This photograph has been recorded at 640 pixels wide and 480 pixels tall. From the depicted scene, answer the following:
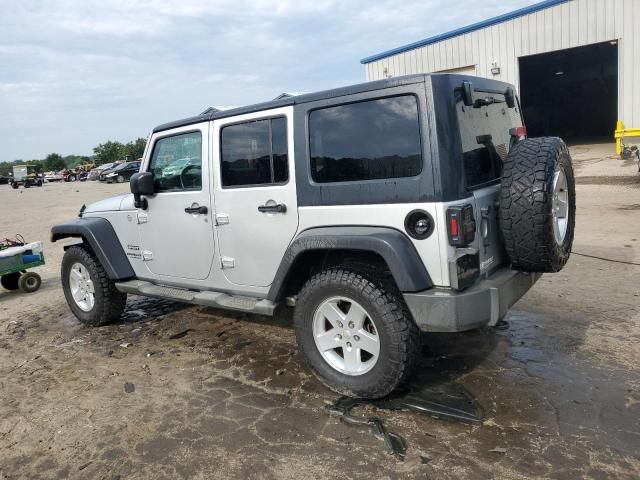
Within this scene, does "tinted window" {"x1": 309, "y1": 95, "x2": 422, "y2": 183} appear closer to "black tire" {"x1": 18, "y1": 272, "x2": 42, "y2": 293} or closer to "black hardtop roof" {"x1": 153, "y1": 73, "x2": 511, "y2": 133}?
"black hardtop roof" {"x1": 153, "y1": 73, "x2": 511, "y2": 133}

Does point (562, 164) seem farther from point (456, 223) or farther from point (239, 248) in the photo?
point (239, 248)

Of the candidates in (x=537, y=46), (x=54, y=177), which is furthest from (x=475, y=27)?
(x=54, y=177)

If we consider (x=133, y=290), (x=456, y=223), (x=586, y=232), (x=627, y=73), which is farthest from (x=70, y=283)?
Result: (x=627, y=73)

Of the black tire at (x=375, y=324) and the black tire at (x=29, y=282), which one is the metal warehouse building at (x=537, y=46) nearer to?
the black tire at (x=29, y=282)

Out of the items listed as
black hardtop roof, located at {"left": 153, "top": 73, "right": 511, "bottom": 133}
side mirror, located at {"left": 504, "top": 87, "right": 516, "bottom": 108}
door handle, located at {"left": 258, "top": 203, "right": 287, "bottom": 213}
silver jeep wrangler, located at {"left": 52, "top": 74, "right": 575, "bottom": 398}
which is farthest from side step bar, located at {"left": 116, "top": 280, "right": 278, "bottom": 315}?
side mirror, located at {"left": 504, "top": 87, "right": 516, "bottom": 108}

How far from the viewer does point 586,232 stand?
27.7 feet

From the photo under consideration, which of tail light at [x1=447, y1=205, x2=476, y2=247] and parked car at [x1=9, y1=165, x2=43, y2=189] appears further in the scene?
parked car at [x1=9, y1=165, x2=43, y2=189]

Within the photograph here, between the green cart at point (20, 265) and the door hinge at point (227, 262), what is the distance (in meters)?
4.03

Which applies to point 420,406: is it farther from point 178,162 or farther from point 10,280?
point 10,280

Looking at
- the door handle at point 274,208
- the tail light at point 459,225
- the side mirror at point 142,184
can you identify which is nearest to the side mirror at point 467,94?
the tail light at point 459,225

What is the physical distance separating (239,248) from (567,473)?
2594mm

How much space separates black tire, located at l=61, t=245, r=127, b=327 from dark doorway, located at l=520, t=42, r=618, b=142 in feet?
80.7

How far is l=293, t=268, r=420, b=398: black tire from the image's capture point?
3195 mm

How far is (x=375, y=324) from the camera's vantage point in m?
3.26
